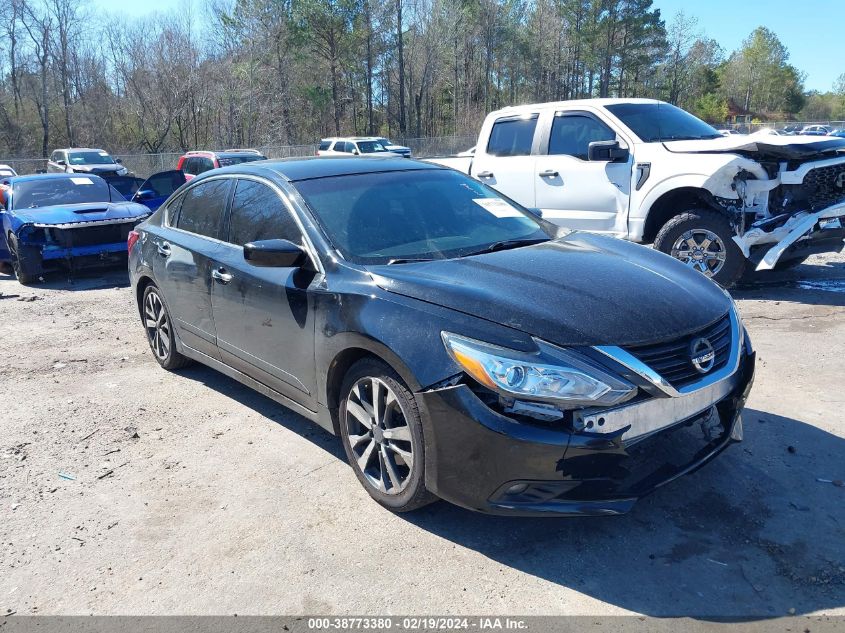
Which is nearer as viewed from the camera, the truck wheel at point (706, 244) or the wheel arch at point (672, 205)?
the truck wheel at point (706, 244)

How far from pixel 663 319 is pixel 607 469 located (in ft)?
2.42

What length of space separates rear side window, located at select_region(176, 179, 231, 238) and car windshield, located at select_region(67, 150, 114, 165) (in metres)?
25.1

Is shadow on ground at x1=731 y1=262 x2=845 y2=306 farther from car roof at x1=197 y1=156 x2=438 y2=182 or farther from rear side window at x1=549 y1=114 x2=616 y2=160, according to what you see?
car roof at x1=197 y1=156 x2=438 y2=182

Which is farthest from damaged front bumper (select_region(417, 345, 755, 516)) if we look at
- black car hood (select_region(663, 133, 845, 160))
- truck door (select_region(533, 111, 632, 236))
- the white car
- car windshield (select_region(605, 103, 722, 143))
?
the white car

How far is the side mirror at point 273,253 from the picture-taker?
12.0 feet

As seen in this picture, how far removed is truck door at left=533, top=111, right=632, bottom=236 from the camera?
7910 mm

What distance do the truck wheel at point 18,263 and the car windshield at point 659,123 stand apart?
8.24 meters

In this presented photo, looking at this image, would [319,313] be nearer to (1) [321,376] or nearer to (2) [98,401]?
(1) [321,376]

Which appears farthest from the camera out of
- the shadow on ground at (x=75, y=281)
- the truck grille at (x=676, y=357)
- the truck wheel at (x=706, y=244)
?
the shadow on ground at (x=75, y=281)

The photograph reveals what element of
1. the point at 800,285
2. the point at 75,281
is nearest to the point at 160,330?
the point at 75,281

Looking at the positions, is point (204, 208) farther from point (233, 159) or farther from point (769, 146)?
point (233, 159)

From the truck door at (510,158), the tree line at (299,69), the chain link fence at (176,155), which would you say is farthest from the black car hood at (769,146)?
the tree line at (299,69)

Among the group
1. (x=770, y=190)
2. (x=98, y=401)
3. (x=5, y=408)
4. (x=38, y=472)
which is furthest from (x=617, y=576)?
(x=770, y=190)

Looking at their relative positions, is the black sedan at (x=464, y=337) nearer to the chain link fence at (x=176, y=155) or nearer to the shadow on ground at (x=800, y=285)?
the shadow on ground at (x=800, y=285)
